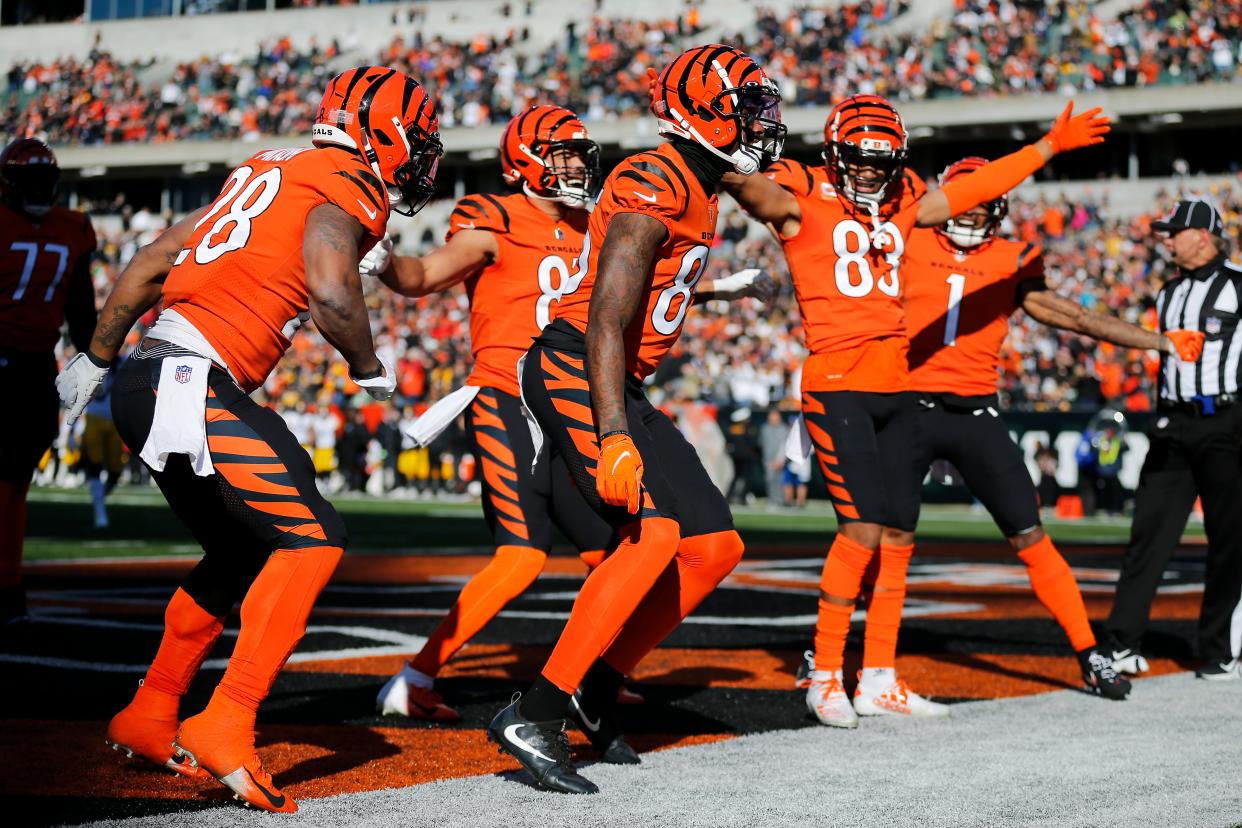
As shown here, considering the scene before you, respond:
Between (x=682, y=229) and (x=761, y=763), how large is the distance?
1.63 m

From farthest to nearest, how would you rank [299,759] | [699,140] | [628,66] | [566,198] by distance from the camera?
[628,66]
[566,198]
[699,140]
[299,759]

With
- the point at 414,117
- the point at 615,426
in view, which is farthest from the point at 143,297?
the point at 615,426

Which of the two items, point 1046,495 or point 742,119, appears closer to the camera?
point 742,119

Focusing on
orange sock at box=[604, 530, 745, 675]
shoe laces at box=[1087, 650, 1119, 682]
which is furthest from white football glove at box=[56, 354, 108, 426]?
shoe laces at box=[1087, 650, 1119, 682]

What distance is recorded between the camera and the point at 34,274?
7.16 m

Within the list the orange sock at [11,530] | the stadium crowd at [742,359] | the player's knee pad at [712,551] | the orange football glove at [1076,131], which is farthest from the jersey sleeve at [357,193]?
the stadium crowd at [742,359]

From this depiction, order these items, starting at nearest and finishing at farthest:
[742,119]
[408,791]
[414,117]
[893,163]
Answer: [408,791] < [414,117] < [742,119] < [893,163]

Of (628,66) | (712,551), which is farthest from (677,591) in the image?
(628,66)

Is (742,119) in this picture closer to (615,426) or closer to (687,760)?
(615,426)

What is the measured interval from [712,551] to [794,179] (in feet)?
6.04

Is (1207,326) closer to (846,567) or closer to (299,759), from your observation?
(846,567)

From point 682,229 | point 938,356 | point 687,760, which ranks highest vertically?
point 682,229

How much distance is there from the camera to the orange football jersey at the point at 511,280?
5.73 meters

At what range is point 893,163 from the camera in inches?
219
